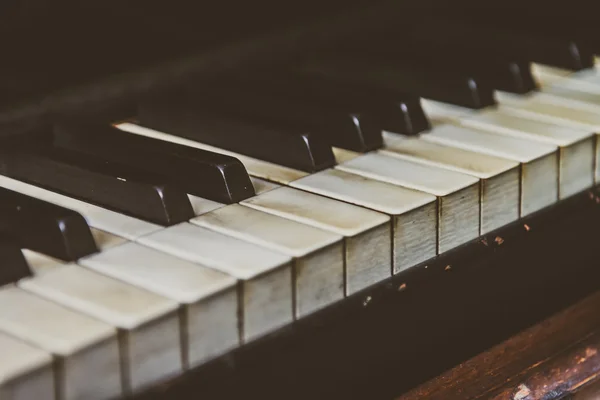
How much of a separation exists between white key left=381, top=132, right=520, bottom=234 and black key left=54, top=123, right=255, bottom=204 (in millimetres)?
228

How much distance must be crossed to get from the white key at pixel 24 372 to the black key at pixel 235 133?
47 cm

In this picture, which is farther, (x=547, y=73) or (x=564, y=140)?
(x=547, y=73)

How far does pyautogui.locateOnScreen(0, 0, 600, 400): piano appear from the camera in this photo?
2.63ft

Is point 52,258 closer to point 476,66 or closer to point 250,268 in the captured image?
point 250,268

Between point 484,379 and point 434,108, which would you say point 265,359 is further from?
point 434,108

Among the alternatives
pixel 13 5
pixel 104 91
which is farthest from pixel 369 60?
pixel 13 5

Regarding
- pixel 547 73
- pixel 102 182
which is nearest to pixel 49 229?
pixel 102 182

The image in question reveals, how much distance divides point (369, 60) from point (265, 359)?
0.68 m

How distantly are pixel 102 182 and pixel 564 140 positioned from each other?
546mm

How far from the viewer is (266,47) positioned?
1395 millimetres

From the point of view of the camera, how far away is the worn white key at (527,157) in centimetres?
112

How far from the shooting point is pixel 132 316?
0.75 m

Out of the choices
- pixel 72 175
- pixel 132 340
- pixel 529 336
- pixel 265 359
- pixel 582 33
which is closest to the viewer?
pixel 132 340

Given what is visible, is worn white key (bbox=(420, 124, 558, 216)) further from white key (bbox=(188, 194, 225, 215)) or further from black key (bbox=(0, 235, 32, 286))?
black key (bbox=(0, 235, 32, 286))
